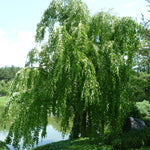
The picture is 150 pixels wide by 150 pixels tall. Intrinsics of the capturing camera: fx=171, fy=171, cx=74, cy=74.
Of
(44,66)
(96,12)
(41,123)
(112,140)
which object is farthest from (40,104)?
(96,12)

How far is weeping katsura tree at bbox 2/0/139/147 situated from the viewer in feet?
15.8

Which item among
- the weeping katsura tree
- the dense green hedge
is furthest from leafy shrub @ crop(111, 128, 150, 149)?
the weeping katsura tree

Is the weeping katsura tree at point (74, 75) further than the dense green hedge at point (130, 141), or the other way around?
the dense green hedge at point (130, 141)

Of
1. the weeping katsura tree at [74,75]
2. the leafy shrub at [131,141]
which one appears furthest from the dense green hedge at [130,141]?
the weeping katsura tree at [74,75]

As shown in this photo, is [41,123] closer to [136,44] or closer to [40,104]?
[40,104]

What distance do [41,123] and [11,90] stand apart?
148cm

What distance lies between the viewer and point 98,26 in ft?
19.9

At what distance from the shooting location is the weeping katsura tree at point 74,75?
482 centimetres

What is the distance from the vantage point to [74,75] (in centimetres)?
507

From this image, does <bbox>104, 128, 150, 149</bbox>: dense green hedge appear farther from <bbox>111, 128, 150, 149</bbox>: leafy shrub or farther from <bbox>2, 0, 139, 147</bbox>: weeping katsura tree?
<bbox>2, 0, 139, 147</bbox>: weeping katsura tree

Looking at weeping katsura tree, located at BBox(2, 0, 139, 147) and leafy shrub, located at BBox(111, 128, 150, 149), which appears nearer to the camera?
weeping katsura tree, located at BBox(2, 0, 139, 147)

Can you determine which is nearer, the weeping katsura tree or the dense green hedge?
the weeping katsura tree

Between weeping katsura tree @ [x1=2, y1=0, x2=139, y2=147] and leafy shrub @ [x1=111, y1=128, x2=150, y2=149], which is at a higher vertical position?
weeping katsura tree @ [x1=2, y1=0, x2=139, y2=147]

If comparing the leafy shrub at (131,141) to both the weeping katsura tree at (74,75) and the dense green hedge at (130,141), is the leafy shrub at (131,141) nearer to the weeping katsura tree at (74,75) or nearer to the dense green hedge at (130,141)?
the dense green hedge at (130,141)
